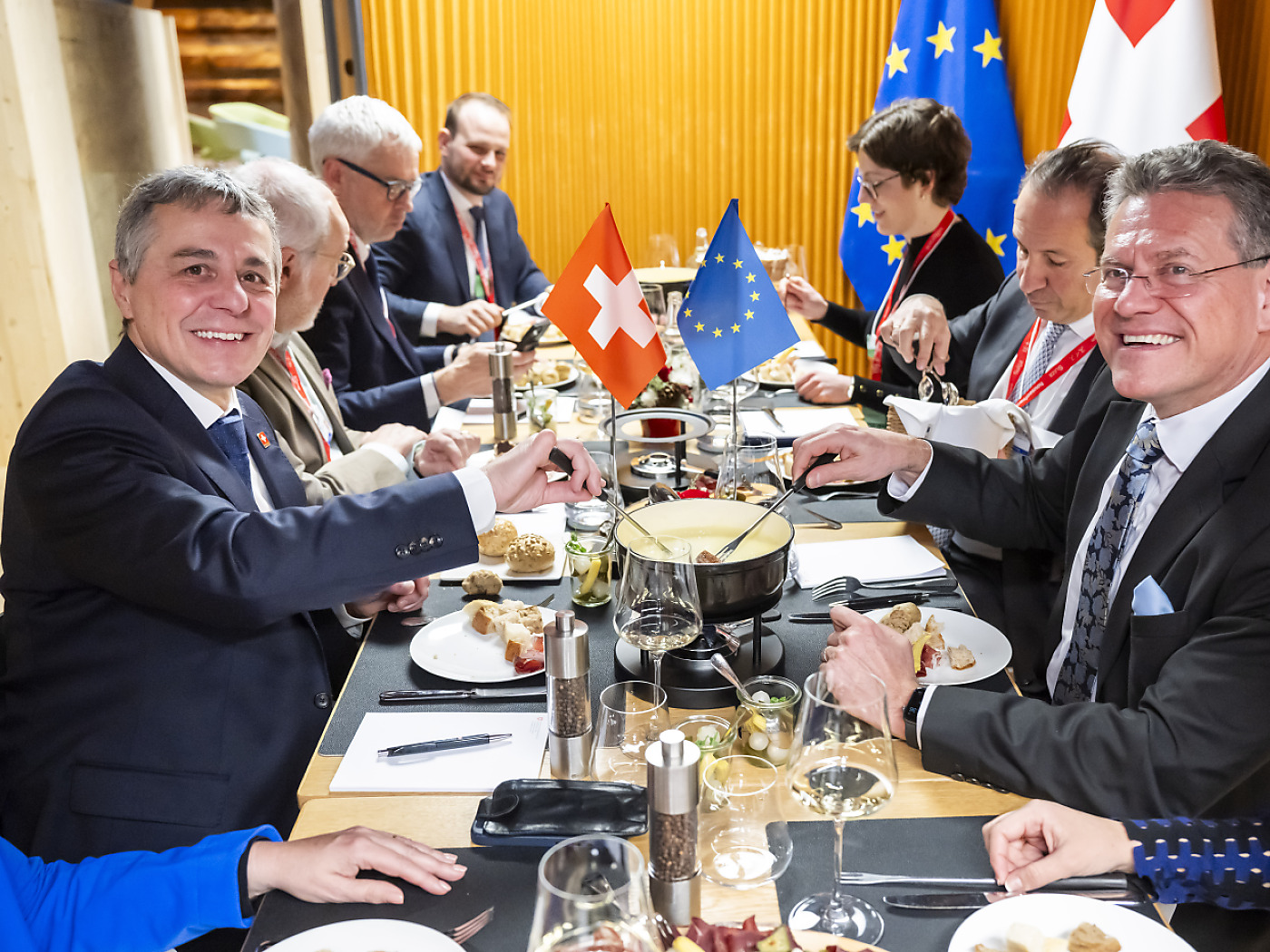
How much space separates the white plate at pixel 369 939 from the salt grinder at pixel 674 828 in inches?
8.6

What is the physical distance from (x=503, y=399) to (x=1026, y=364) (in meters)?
1.42

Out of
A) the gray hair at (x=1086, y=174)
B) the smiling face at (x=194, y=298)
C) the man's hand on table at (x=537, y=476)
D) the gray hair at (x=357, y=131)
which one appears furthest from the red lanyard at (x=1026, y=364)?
the gray hair at (x=357, y=131)

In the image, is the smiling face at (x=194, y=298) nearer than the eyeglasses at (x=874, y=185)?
Yes

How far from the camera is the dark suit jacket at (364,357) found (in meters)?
3.28

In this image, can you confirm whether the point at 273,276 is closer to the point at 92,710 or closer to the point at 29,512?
the point at 29,512

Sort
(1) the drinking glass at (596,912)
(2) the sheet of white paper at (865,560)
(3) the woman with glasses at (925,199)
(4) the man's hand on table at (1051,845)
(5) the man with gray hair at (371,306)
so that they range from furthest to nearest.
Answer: (3) the woman with glasses at (925,199) < (5) the man with gray hair at (371,306) < (2) the sheet of white paper at (865,560) < (4) the man's hand on table at (1051,845) < (1) the drinking glass at (596,912)

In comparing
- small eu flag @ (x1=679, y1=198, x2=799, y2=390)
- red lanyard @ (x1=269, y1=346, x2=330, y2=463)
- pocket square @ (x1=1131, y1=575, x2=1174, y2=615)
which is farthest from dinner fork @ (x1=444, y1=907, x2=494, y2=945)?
red lanyard @ (x1=269, y1=346, x2=330, y2=463)

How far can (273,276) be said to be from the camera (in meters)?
1.92

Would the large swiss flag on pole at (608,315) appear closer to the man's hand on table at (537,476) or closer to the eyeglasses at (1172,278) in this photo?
the man's hand on table at (537,476)

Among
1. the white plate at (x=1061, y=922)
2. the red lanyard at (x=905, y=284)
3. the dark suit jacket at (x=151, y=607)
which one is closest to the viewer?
the white plate at (x=1061, y=922)

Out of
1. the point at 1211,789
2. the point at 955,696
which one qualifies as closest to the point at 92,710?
the point at 955,696

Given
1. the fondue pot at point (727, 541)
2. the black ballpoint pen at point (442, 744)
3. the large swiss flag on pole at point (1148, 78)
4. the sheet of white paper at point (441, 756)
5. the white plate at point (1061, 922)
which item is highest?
the large swiss flag on pole at point (1148, 78)

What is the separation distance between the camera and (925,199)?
11.9 ft

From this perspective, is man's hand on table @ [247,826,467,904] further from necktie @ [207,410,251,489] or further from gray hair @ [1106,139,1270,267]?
gray hair @ [1106,139,1270,267]
